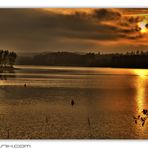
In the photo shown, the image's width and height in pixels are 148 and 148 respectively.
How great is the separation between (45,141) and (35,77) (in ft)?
1.51

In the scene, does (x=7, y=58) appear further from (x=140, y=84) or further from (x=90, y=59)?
(x=140, y=84)

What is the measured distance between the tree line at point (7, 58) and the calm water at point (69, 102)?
0.22ft

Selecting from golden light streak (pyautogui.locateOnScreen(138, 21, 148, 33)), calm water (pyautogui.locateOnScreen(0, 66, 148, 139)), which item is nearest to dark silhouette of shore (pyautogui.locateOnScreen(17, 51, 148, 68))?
calm water (pyautogui.locateOnScreen(0, 66, 148, 139))

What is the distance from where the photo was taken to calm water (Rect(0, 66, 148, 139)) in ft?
9.53

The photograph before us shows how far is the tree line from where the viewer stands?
2.95 m

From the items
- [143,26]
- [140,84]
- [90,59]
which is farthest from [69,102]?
[143,26]

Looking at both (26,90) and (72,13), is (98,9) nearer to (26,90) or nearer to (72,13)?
(72,13)

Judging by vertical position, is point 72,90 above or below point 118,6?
below

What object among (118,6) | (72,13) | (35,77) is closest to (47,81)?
(35,77)

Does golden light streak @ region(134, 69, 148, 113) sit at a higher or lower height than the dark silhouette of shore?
lower

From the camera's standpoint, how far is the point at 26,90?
2969 mm

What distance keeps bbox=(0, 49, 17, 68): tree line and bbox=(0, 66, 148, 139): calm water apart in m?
0.07

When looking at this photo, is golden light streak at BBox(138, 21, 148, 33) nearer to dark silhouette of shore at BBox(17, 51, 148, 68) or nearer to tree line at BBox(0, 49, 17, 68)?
dark silhouette of shore at BBox(17, 51, 148, 68)

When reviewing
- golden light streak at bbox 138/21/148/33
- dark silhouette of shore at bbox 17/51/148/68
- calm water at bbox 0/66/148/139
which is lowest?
calm water at bbox 0/66/148/139
